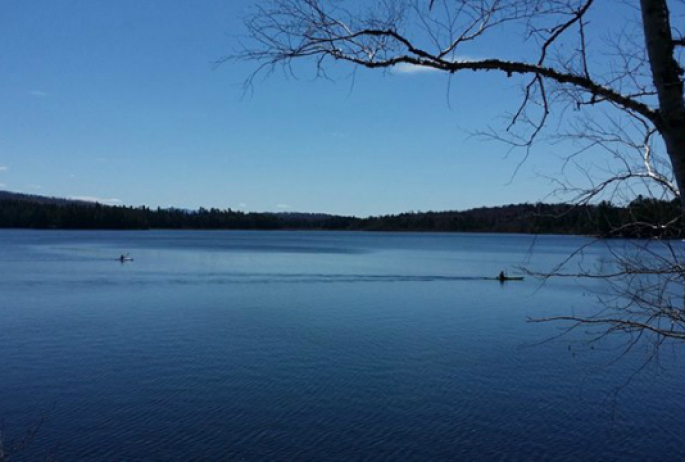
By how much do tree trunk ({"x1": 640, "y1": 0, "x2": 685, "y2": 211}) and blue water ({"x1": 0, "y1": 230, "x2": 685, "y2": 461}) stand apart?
3906 mm

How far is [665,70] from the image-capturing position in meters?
2.53

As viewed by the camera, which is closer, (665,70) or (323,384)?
(665,70)

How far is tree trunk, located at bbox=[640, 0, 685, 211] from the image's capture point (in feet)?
8.15

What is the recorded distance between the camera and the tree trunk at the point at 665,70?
2484 mm

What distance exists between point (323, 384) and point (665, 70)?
14.6 metres

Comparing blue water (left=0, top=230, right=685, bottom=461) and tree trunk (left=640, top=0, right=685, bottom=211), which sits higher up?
tree trunk (left=640, top=0, right=685, bottom=211)

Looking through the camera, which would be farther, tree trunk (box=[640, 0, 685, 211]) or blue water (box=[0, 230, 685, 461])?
blue water (box=[0, 230, 685, 461])

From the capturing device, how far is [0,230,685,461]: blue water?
1232 cm

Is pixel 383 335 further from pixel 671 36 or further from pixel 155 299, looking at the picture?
pixel 671 36

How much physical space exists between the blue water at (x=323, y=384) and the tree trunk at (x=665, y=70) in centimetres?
391

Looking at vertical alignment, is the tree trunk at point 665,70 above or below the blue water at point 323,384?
above

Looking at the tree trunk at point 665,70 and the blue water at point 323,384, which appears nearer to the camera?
the tree trunk at point 665,70

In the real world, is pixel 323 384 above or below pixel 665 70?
below

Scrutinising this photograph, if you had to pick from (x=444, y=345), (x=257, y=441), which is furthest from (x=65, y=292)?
(x=257, y=441)
